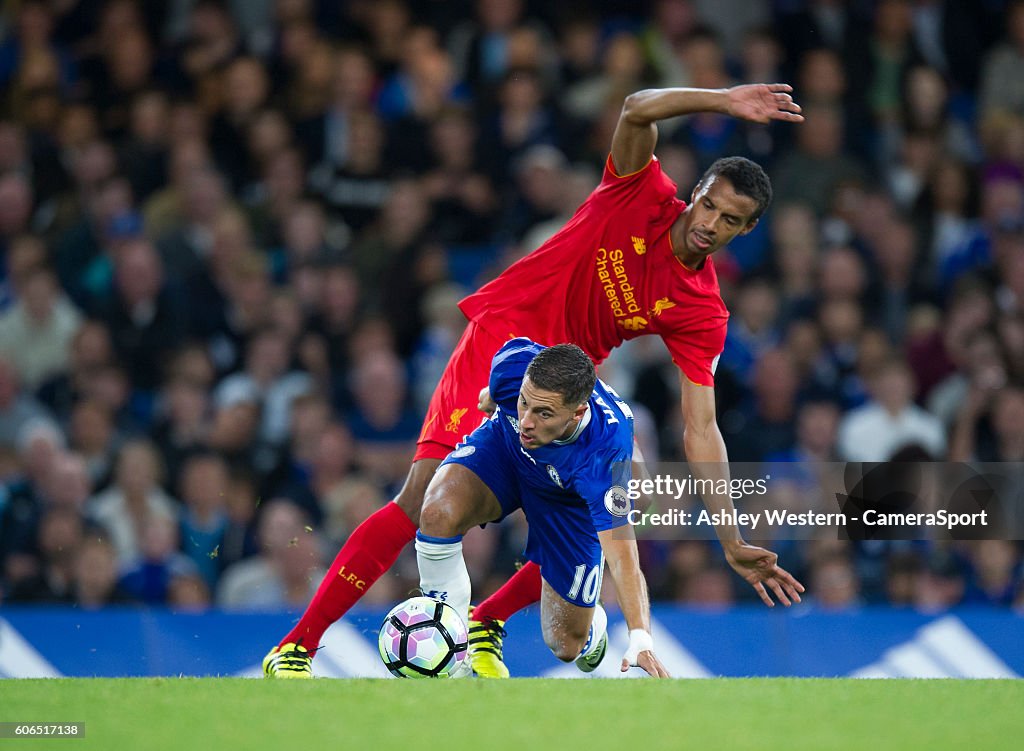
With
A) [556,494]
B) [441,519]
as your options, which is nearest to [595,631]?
[556,494]

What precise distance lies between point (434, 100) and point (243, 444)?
3.09m

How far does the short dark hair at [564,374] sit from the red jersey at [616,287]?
0.85 metres

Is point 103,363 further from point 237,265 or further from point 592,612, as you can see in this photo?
point 592,612

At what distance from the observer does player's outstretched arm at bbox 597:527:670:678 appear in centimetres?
587

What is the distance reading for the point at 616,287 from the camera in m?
6.74

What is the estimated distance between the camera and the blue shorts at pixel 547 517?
652 centimetres

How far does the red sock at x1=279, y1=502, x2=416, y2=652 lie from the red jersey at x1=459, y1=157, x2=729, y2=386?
931mm

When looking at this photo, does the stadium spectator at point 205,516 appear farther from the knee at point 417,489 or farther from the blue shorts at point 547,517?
the blue shorts at point 547,517

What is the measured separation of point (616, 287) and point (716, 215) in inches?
24.1

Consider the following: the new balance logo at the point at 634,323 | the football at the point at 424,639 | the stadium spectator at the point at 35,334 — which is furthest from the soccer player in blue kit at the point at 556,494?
the stadium spectator at the point at 35,334

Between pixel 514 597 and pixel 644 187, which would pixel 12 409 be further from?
pixel 644 187

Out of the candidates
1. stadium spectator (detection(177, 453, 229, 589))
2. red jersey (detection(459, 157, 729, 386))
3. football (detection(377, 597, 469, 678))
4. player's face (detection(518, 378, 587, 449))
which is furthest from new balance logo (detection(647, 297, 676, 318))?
stadium spectator (detection(177, 453, 229, 589))

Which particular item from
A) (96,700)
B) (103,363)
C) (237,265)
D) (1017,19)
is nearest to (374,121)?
(237,265)

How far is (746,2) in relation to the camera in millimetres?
12922
